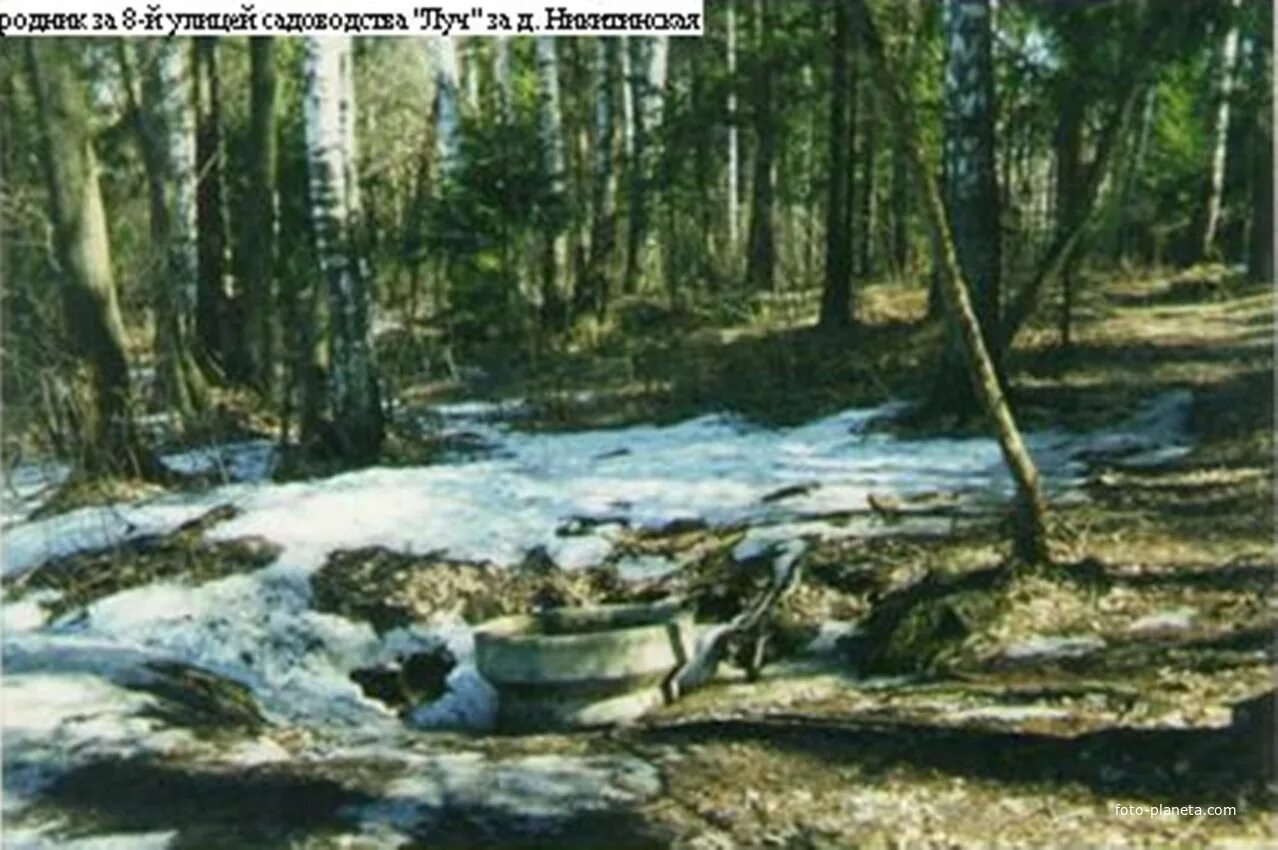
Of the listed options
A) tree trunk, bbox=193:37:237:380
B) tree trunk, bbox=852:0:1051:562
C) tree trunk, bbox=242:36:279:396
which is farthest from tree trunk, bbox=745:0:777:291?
tree trunk, bbox=852:0:1051:562

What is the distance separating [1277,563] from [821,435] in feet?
11.7

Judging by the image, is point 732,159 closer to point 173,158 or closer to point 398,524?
point 173,158

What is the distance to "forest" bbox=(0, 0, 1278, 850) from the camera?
5062 millimetres

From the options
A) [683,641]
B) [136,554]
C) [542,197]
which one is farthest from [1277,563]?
[542,197]

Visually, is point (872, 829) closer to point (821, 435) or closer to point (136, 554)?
point (136, 554)

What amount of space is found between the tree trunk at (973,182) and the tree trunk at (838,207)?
12.8ft

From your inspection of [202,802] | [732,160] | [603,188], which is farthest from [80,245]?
[732,160]

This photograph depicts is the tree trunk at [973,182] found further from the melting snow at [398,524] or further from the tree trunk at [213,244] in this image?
the tree trunk at [213,244]

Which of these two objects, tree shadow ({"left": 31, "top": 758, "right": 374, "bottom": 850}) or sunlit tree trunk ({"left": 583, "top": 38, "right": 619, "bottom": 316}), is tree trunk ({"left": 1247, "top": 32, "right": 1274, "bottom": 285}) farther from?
A: tree shadow ({"left": 31, "top": 758, "right": 374, "bottom": 850})

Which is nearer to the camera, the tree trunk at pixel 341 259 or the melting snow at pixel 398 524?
the melting snow at pixel 398 524

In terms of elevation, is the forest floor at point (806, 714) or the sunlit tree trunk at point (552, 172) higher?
the sunlit tree trunk at point (552, 172)

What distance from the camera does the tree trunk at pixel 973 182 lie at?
9.69 meters

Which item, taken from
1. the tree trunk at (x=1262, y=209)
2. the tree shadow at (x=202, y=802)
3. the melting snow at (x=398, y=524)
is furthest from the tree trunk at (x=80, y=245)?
the tree trunk at (x=1262, y=209)

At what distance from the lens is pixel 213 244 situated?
46.1 feet
